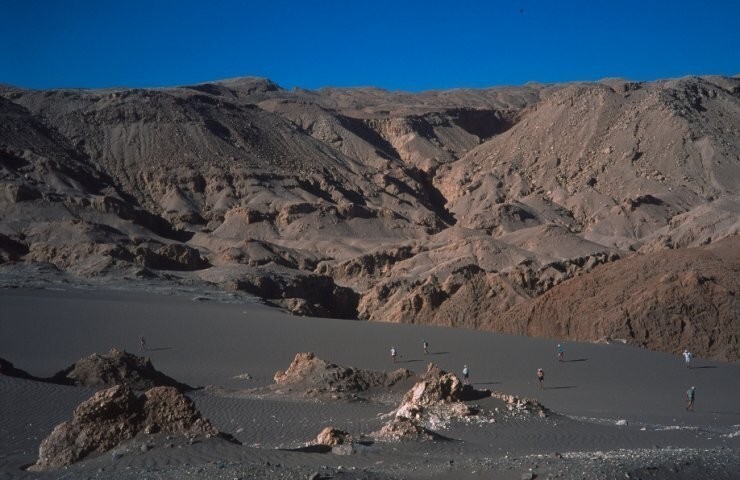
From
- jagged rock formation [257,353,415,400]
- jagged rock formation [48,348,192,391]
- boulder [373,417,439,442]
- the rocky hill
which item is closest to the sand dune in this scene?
boulder [373,417,439,442]

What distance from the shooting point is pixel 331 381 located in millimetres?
15766

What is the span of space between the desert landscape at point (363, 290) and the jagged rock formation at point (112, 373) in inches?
2.2

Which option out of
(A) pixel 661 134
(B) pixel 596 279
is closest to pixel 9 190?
(B) pixel 596 279

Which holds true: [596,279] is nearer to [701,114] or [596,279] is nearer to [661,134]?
[661,134]

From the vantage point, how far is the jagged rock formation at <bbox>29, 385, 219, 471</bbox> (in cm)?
842

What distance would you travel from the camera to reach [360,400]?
15.1 m

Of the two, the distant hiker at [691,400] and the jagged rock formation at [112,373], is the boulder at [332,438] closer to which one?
the jagged rock formation at [112,373]

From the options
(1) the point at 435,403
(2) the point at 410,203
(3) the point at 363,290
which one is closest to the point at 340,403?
(1) the point at 435,403

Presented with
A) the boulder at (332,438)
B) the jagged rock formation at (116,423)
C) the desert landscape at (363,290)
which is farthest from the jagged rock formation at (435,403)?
the jagged rock formation at (116,423)

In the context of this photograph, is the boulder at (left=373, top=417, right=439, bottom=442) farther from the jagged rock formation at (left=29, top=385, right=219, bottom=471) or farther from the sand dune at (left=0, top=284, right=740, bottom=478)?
the jagged rock formation at (left=29, top=385, right=219, bottom=471)

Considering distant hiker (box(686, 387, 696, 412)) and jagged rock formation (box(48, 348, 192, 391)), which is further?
distant hiker (box(686, 387, 696, 412))

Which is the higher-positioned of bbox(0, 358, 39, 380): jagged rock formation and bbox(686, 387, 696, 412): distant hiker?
bbox(686, 387, 696, 412): distant hiker

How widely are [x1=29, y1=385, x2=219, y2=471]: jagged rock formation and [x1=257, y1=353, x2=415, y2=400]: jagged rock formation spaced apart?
6.61 meters

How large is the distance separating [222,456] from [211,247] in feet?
146
